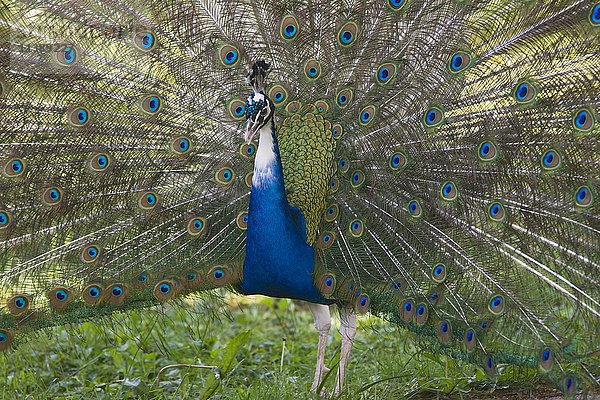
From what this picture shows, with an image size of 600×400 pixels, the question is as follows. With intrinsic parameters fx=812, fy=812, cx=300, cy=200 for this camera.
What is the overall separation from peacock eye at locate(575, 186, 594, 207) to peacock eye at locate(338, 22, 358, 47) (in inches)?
42.4

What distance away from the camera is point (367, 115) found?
3.40 meters

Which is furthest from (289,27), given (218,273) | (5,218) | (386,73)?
(5,218)

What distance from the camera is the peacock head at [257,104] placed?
2.99m

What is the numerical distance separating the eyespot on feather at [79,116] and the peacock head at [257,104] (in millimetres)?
725

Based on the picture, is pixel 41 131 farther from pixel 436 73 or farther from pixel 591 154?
pixel 591 154

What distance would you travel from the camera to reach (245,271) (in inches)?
136

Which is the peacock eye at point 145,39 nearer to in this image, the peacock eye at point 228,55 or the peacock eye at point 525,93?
the peacock eye at point 228,55

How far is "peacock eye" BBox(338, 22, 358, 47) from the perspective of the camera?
331cm

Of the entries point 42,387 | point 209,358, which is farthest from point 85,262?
point 209,358

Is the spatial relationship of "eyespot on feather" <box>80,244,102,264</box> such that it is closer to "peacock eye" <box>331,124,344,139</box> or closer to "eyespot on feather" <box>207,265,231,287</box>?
"eyespot on feather" <box>207,265,231,287</box>

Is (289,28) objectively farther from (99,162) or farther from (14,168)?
(14,168)

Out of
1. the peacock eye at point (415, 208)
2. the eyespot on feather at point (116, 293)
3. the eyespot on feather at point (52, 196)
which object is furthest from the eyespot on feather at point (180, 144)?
the peacock eye at point (415, 208)

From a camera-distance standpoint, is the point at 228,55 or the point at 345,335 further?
the point at 345,335

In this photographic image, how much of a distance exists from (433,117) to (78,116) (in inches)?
57.9
